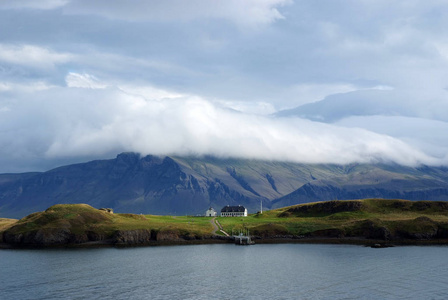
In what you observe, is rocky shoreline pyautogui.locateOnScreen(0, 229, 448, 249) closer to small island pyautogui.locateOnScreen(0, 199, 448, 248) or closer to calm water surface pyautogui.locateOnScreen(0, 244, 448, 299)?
small island pyautogui.locateOnScreen(0, 199, 448, 248)

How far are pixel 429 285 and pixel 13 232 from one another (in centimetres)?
15829

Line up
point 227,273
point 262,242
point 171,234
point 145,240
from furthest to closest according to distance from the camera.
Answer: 1. point 171,234
2. point 262,242
3. point 145,240
4. point 227,273

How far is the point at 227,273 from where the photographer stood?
379 ft

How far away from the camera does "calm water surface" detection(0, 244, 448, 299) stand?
9281 centimetres

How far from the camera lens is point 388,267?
12012 cm

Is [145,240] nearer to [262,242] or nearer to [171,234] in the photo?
[171,234]

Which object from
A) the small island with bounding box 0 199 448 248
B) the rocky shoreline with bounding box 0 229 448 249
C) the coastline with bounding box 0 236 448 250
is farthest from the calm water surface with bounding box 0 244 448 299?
the small island with bounding box 0 199 448 248

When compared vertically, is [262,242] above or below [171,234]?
below

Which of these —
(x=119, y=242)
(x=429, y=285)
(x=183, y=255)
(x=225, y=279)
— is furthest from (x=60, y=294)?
(x=119, y=242)

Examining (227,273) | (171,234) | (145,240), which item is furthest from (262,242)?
(227,273)

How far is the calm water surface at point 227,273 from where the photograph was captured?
92.8 meters

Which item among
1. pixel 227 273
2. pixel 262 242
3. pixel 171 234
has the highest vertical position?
pixel 171 234

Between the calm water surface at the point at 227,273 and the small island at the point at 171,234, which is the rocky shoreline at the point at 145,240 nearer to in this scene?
the small island at the point at 171,234

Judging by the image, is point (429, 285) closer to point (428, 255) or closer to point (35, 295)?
point (428, 255)
